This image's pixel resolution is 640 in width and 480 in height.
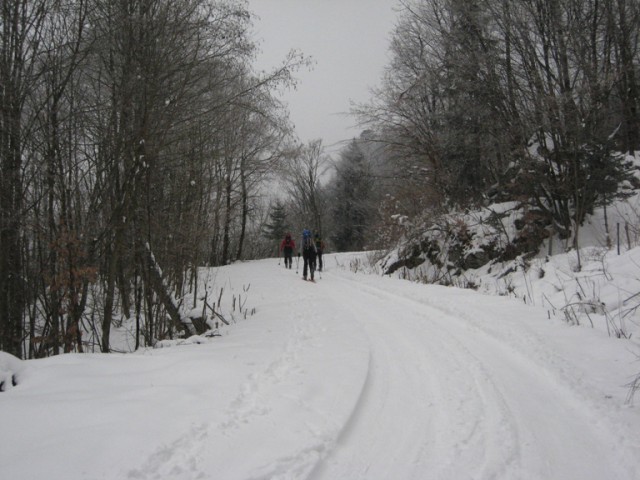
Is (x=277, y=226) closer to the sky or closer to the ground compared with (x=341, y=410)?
closer to the sky

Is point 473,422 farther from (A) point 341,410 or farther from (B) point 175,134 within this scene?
(B) point 175,134

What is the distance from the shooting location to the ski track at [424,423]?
8.11 feet

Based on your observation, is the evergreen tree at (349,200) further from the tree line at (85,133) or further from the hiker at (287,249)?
the tree line at (85,133)

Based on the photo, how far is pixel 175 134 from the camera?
22.7 ft

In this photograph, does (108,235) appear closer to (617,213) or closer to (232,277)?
(232,277)

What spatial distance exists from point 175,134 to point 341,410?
575 centimetres

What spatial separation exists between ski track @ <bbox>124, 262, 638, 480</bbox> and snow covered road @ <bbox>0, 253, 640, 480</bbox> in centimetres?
1

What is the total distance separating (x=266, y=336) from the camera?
5895 millimetres

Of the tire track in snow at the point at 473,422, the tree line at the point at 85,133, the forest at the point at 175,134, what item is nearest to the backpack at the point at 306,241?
the forest at the point at 175,134

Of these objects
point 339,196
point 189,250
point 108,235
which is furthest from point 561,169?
point 339,196

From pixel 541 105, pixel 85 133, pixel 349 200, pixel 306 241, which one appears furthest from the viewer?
pixel 349 200

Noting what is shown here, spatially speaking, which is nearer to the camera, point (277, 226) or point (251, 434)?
point (251, 434)

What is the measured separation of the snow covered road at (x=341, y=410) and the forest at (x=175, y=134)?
2715 millimetres

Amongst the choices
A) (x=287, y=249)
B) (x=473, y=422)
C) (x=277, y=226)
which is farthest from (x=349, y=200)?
(x=473, y=422)
